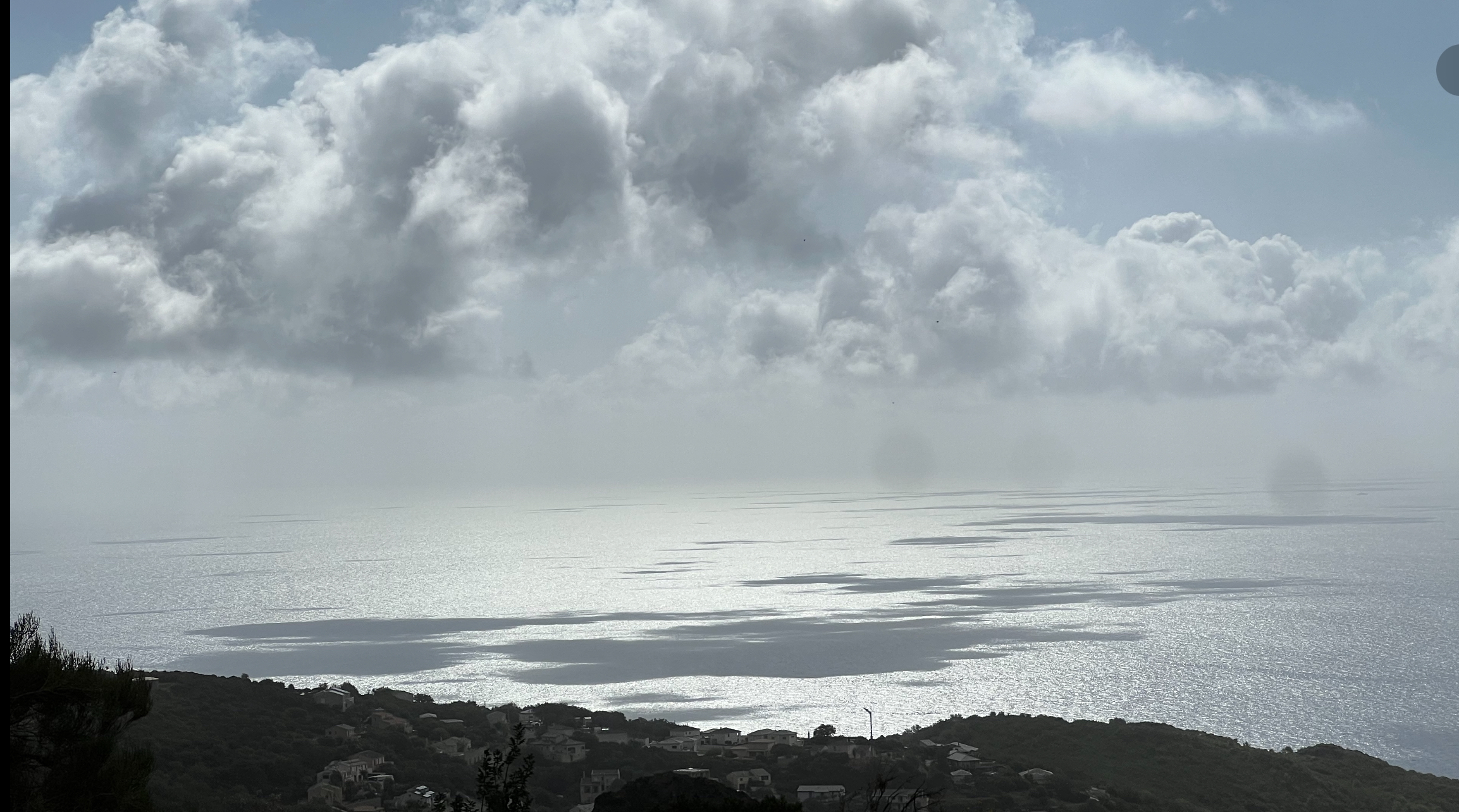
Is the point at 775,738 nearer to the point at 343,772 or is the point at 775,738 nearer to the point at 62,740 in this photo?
the point at 343,772

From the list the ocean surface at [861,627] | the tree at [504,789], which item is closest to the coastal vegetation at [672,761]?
the tree at [504,789]

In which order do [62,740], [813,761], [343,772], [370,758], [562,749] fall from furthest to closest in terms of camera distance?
1. [562,749]
2. [813,761]
3. [370,758]
4. [343,772]
5. [62,740]

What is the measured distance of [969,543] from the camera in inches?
7160

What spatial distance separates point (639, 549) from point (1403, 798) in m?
154

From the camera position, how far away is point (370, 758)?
118 ft

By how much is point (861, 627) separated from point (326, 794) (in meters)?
79.5

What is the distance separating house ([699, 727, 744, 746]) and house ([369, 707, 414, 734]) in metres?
12.2

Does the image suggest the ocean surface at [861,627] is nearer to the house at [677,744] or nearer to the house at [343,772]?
the house at [677,744]

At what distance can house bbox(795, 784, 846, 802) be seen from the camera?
107ft

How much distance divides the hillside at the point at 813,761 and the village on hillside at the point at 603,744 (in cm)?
24

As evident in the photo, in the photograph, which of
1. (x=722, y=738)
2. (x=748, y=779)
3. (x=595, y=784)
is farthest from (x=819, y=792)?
(x=722, y=738)

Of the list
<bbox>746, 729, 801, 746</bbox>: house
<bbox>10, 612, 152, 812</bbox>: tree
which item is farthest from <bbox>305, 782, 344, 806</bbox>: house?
<bbox>10, 612, 152, 812</bbox>: tree

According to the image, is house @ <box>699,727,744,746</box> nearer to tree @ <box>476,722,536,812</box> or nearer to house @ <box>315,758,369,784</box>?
house @ <box>315,758,369,784</box>

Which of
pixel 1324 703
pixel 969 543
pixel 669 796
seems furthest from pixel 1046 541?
pixel 669 796
